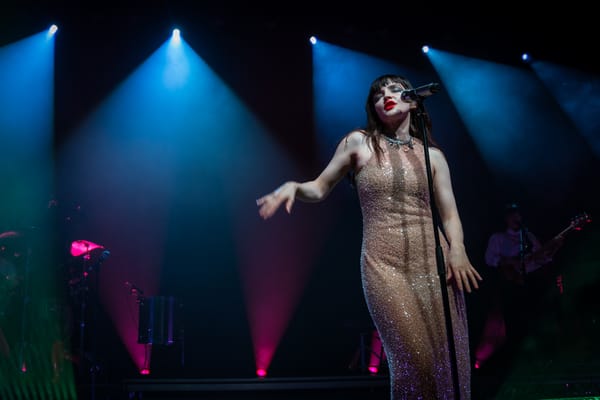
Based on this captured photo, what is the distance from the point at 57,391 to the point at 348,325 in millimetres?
3909

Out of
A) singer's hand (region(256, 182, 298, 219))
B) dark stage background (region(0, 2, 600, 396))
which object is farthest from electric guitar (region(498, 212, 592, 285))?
singer's hand (region(256, 182, 298, 219))

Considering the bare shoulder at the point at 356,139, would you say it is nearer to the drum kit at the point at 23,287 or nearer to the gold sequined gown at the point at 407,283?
the gold sequined gown at the point at 407,283

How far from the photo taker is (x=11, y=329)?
23.2 feet

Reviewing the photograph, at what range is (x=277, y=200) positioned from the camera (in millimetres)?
2168

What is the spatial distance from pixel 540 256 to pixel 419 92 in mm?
5806

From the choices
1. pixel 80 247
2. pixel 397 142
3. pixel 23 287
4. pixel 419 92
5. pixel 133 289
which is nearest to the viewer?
pixel 419 92

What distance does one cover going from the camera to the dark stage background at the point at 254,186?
839cm

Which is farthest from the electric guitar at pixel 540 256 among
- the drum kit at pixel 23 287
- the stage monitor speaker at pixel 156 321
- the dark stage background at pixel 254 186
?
the drum kit at pixel 23 287

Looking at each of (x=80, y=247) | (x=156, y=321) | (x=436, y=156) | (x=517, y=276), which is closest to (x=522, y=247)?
(x=517, y=276)

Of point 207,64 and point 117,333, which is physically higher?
point 207,64

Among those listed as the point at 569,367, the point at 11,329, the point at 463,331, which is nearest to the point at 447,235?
the point at 463,331

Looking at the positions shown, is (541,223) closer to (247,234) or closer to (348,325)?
(348,325)

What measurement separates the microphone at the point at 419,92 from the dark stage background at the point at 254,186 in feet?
20.2

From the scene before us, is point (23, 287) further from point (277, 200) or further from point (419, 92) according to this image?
point (419, 92)
